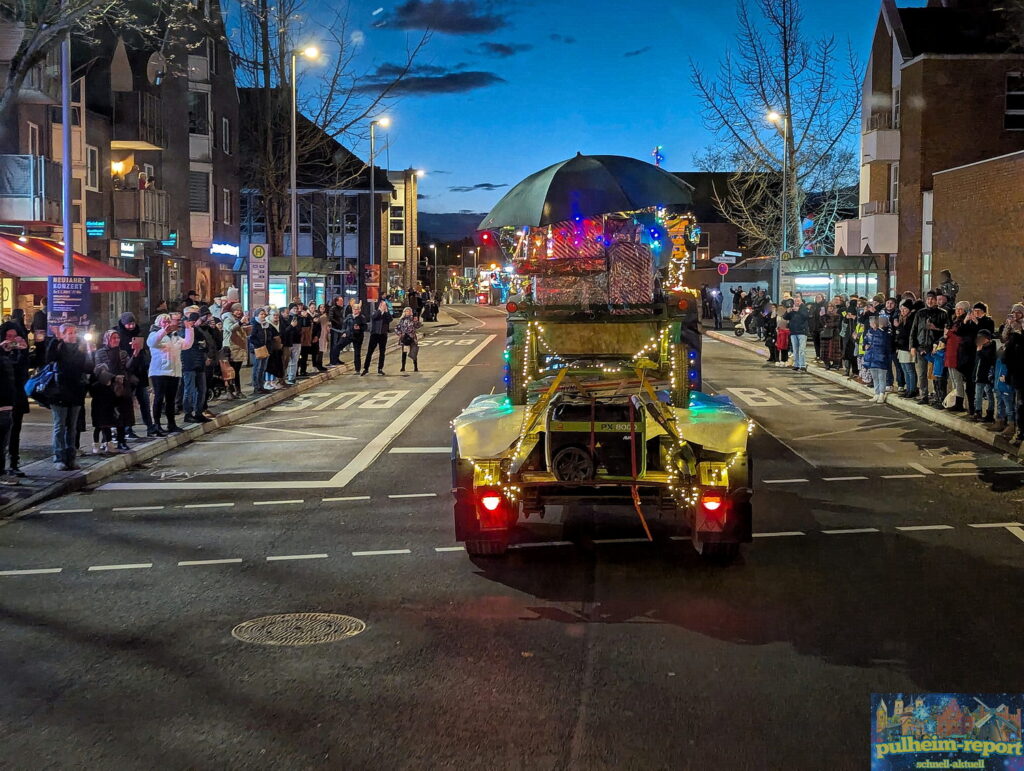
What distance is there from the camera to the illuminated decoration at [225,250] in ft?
137

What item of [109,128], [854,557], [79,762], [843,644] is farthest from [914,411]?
[109,128]

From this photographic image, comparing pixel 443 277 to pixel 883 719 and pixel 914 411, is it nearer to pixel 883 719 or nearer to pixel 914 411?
pixel 914 411

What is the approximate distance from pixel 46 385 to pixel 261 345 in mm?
9183

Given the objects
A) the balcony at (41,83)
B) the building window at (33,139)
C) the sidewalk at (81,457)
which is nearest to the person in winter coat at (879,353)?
the sidewalk at (81,457)

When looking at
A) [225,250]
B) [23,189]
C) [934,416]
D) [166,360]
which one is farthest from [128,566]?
[225,250]

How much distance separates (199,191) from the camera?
132 feet

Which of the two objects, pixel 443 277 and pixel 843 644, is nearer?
pixel 843 644

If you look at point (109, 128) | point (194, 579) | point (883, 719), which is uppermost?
point (109, 128)

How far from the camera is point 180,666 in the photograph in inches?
248

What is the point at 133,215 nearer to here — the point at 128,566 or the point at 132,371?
the point at 132,371

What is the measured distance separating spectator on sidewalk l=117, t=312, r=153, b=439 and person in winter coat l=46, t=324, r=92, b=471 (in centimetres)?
160

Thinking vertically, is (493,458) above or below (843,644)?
above

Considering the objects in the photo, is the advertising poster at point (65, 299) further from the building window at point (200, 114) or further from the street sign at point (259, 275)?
the building window at point (200, 114)

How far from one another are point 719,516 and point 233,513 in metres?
5.03
